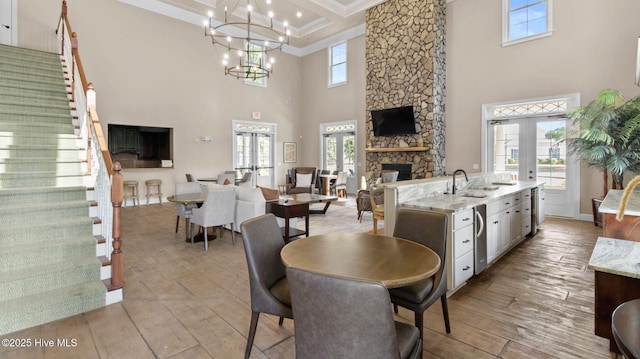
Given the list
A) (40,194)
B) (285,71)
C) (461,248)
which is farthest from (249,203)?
(285,71)

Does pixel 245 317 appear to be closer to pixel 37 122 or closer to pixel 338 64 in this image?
pixel 37 122

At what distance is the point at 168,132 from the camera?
908 cm

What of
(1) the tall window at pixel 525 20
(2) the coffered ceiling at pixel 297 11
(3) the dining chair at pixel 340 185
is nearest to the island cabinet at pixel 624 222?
(1) the tall window at pixel 525 20

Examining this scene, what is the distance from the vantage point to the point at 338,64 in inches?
432

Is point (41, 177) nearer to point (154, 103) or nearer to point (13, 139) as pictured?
point (13, 139)

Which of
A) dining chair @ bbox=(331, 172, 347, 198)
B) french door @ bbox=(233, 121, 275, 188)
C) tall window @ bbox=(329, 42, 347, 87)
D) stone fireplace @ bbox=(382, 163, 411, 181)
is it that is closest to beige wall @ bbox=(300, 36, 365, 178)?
tall window @ bbox=(329, 42, 347, 87)

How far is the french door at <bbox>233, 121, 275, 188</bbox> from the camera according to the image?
10594 millimetres

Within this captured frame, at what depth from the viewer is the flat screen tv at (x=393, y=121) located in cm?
816

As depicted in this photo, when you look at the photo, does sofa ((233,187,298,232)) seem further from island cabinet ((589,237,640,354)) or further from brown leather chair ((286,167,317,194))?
island cabinet ((589,237,640,354))

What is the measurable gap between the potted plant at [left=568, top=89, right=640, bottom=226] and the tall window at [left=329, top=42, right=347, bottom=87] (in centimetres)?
694

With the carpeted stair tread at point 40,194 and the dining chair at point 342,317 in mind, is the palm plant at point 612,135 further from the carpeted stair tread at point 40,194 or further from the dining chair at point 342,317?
the carpeted stair tread at point 40,194

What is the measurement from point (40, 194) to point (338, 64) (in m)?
9.39

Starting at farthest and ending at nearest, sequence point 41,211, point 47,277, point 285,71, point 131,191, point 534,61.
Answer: point 285,71 < point 131,191 < point 534,61 < point 41,211 < point 47,277

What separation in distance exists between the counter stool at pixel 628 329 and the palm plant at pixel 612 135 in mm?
5273
